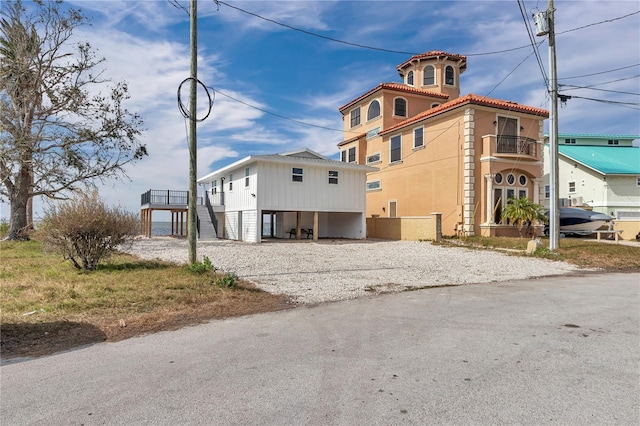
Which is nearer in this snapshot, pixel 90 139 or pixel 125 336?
pixel 125 336

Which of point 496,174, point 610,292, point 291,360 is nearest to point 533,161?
point 496,174

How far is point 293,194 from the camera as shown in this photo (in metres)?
21.5

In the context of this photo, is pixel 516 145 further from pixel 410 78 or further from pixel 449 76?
pixel 410 78

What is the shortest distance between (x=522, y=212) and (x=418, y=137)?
27.0 feet

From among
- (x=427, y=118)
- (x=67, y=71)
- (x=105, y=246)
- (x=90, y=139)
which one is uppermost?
(x=67, y=71)

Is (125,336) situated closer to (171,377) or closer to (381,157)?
(171,377)

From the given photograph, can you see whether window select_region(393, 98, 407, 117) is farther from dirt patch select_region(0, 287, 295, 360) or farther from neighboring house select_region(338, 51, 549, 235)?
dirt patch select_region(0, 287, 295, 360)

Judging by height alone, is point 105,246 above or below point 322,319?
above

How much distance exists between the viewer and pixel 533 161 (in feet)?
74.5

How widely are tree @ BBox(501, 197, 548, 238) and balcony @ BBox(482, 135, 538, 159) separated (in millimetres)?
2743

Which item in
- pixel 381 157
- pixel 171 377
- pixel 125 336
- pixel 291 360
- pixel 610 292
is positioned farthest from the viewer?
pixel 381 157

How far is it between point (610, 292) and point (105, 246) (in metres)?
11.5

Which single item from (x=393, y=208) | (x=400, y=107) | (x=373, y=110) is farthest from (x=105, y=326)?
(x=373, y=110)

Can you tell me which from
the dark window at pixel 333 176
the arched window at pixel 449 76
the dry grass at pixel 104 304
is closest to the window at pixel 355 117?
the arched window at pixel 449 76
